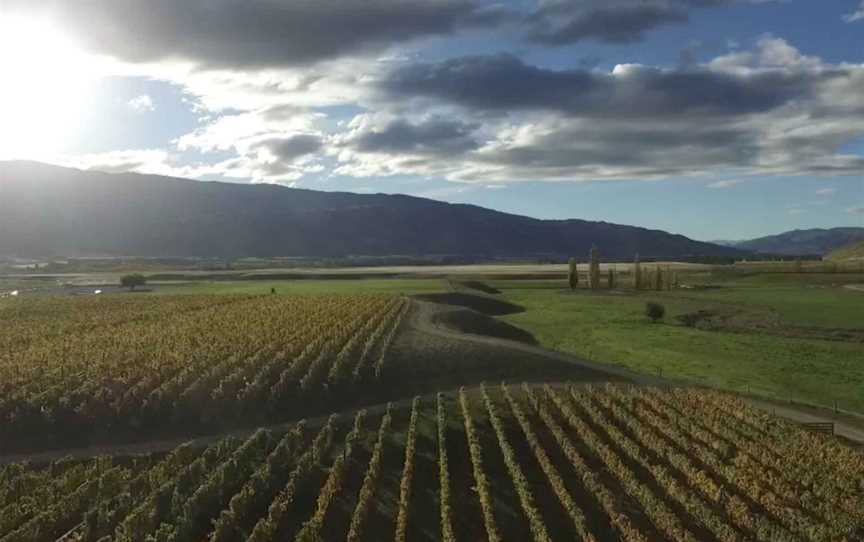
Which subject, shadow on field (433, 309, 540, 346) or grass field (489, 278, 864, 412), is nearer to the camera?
grass field (489, 278, 864, 412)

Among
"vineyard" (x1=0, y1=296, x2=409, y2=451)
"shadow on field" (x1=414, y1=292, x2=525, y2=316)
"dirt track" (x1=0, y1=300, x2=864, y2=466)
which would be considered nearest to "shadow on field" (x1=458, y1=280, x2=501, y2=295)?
"shadow on field" (x1=414, y1=292, x2=525, y2=316)

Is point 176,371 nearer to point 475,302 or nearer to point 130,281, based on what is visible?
point 475,302

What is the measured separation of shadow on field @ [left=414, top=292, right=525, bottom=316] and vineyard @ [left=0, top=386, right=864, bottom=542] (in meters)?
59.4

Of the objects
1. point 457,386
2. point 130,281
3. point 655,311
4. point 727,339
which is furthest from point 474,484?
point 130,281

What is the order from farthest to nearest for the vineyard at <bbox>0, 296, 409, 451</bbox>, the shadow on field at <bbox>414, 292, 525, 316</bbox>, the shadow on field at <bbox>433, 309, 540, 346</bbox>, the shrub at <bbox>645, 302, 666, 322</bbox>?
the shadow on field at <bbox>414, 292, 525, 316</bbox>, the shrub at <bbox>645, 302, 666, 322</bbox>, the shadow on field at <bbox>433, 309, 540, 346</bbox>, the vineyard at <bbox>0, 296, 409, 451</bbox>

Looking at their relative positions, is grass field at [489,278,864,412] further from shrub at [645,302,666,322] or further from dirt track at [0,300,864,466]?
dirt track at [0,300,864,466]

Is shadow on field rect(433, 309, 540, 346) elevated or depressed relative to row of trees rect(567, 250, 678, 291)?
depressed

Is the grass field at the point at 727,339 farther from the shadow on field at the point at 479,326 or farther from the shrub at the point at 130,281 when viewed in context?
the shrub at the point at 130,281

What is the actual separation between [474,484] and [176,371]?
20438 mm

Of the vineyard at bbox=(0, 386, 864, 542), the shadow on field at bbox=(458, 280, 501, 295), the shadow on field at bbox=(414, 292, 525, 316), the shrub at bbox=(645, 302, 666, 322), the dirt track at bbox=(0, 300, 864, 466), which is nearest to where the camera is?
the vineyard at bbox=(0, 386, 864, 542)

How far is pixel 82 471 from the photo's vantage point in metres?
29.4

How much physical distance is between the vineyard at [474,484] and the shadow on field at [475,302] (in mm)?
59405

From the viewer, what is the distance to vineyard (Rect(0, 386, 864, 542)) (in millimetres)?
23734

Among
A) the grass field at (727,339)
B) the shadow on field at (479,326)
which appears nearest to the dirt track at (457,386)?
the shadow on field at (479,326)
